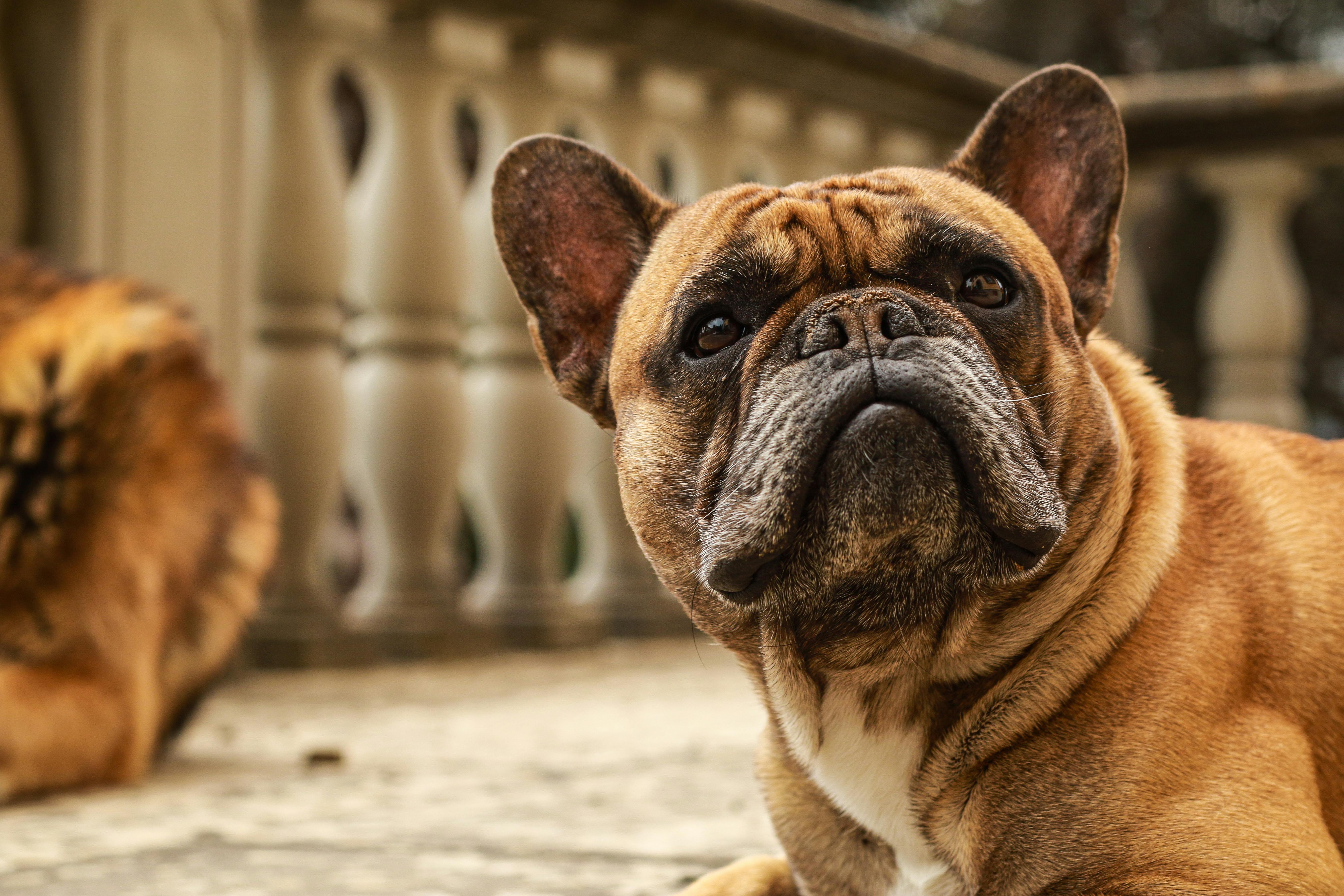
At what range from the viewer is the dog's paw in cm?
192

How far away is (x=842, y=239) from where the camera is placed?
191 centimetres

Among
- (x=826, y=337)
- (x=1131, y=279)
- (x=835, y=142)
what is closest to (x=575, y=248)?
(x=826, y=337)

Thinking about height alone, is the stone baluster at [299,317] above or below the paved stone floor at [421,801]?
above

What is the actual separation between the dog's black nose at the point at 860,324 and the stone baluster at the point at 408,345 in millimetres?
3030

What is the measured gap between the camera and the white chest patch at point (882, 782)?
180 cm

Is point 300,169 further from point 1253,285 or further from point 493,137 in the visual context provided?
point 1253,285

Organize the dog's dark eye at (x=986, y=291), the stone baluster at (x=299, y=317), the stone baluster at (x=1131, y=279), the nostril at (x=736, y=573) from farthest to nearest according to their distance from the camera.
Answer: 1. the stone baluster at (x=1131, y=279)
2. the stone baluster at (x=299, y=317)
3. the dog's dark eye at (x=986, y=291)
4. the nostril at (x=736, y=573)

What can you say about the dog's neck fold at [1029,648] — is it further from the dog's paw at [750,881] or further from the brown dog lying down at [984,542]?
the dog's paw at [750,881]

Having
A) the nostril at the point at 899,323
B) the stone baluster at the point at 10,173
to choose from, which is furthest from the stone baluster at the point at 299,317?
the nostril at the point at 899,323

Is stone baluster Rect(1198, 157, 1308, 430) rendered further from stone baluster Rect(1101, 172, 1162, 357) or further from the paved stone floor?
the paved stone floor

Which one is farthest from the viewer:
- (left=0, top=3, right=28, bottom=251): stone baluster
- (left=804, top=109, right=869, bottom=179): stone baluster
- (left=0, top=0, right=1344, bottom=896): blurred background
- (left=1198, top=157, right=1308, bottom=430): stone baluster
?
(left=1198, top=157, right=1308, bottom=430): stone baluster

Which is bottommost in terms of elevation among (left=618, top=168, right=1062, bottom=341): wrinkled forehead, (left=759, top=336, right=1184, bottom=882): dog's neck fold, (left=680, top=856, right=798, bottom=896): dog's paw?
(left=680, top=856, right=798, bottom=896): dog's paw

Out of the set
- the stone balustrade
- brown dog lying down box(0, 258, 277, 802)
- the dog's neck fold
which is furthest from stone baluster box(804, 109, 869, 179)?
the dog's neck fold

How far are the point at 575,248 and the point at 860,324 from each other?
693 mm
